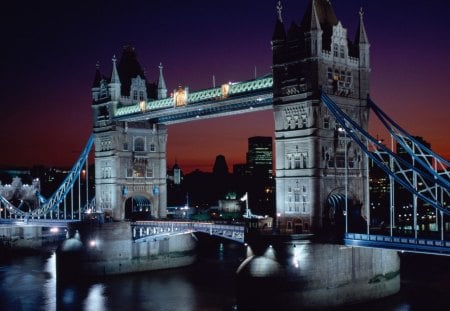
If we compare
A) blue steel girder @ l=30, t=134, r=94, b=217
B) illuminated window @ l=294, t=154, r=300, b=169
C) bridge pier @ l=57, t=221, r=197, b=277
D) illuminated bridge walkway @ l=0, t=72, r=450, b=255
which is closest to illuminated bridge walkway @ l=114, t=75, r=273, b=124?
illuminated bridge walkway @ l=0, t=72, r=450, b=255

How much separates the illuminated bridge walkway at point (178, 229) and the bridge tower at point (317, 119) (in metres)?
4.46

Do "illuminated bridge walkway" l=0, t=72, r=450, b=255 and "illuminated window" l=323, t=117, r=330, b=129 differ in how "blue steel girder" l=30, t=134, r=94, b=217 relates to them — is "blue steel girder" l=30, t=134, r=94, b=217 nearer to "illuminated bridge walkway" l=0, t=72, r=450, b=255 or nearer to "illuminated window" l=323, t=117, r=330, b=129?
"illuminated bridge walkway" l=0, t=72, r=450, b=255

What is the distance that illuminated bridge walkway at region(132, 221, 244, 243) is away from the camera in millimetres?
46281

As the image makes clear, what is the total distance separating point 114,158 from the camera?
201 ft

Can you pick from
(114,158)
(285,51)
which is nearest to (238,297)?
(285,51)

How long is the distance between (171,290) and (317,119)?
16866 millimetres

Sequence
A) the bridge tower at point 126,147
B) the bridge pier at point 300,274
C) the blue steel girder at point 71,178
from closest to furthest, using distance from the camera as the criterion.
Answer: the bridge pier at point 300,274 → the bridge tower at point 126,147 → the blue steel girder at point 71,178

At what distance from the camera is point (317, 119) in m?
42.2

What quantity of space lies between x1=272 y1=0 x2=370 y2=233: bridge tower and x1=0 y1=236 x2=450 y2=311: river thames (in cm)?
607

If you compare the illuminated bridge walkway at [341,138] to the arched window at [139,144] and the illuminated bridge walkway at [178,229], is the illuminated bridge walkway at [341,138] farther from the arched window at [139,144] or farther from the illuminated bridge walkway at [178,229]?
the arched window at [139,144]

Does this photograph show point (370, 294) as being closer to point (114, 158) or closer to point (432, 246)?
point (432, 246)

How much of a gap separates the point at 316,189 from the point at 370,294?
722 centimetres

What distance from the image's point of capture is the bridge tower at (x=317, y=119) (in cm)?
4206

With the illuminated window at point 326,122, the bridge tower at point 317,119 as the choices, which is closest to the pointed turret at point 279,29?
the bridge tower at point 317,119
